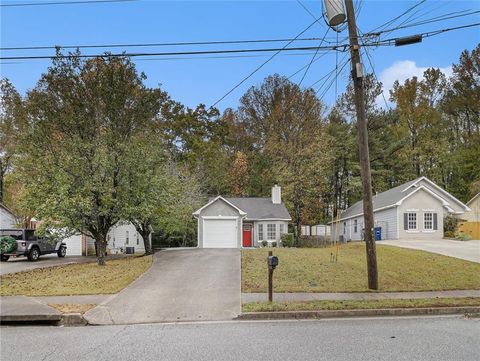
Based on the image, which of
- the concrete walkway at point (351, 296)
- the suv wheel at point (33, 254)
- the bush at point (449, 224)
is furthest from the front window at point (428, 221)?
the suv wheel at point (33, 254)

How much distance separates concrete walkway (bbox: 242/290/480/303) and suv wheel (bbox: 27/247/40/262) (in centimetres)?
1575

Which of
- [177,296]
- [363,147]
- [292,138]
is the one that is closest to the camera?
[177,296]

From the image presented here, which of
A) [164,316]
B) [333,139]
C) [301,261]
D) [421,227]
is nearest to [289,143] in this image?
[333,139]

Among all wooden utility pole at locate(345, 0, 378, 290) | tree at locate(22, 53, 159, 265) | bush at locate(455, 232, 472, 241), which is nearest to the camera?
wooden utility pole at locate(345, 0, 378, 290)

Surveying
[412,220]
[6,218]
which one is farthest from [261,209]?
[6,218]

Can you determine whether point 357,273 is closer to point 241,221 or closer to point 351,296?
point 351,296

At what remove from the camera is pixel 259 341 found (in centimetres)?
745

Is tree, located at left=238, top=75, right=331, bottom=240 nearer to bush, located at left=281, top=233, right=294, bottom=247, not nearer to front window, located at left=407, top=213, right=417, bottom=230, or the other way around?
bush, located at left=281, top=233, right=294, bottom=247

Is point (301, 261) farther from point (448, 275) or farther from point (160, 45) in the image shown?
point (160, 45)

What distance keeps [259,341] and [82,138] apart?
46.5ft

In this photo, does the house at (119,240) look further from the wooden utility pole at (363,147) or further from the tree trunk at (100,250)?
the wooden utility pole at (363,147)

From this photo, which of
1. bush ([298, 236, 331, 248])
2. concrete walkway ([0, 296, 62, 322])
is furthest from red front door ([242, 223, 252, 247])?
concrete walkway ([0, 296, 62, 322])

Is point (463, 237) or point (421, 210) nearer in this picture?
point (463, 237)

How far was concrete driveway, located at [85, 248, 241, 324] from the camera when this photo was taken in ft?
32.1
